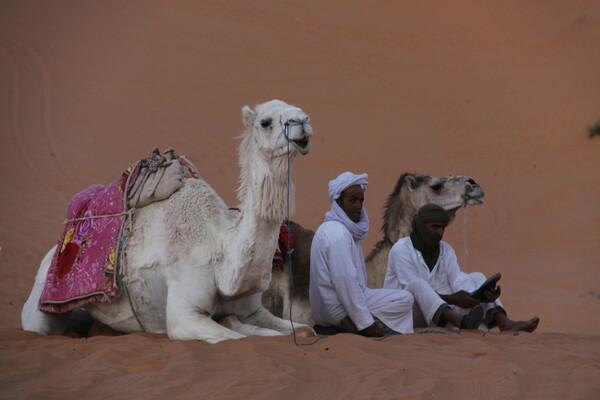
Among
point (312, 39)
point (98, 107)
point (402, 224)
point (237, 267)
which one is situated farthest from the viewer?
point (312, 39)

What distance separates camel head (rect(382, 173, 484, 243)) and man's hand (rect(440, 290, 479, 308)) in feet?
4.97

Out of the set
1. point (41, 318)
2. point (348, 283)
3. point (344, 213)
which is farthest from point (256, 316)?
point (41, 318)

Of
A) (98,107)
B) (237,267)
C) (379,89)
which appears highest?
(379,89)

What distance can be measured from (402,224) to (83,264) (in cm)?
363

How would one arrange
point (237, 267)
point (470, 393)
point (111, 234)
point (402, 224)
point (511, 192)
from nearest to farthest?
point (470, 393)
point (237, 267)
point (111, 234)
point (402, 224)
point (511, 192)

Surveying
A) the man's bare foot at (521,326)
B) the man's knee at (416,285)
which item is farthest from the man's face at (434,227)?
the man's bare foot at (521,326)

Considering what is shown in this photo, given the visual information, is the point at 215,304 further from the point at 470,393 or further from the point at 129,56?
the point at 129,56

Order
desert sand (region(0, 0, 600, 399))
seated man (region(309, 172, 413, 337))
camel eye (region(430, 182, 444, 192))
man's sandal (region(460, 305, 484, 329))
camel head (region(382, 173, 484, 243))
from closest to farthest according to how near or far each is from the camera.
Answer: seated man (region(309, 172, 413, 337)) < man's sandal (region(460, 305, 484, 329)) < camel head (region(382, 173, 484, 243)) < camel eye (region(430, 182, 444, 192)) < desert sand (region(0, 0, 600, 399))

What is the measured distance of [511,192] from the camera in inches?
704

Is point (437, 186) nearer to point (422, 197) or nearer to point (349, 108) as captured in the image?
point (422, 197)

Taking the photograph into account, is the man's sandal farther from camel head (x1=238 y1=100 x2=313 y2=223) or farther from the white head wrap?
camel head (x1=238 y1=100 x2=313 y2=223)

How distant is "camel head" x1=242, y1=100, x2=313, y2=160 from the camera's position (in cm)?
564

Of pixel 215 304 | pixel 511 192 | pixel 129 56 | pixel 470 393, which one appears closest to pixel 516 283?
pixel 511 192

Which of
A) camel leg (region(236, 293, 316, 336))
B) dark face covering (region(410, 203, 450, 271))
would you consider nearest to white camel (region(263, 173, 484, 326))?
dark face covering (region(410, 203, 450, 271))
